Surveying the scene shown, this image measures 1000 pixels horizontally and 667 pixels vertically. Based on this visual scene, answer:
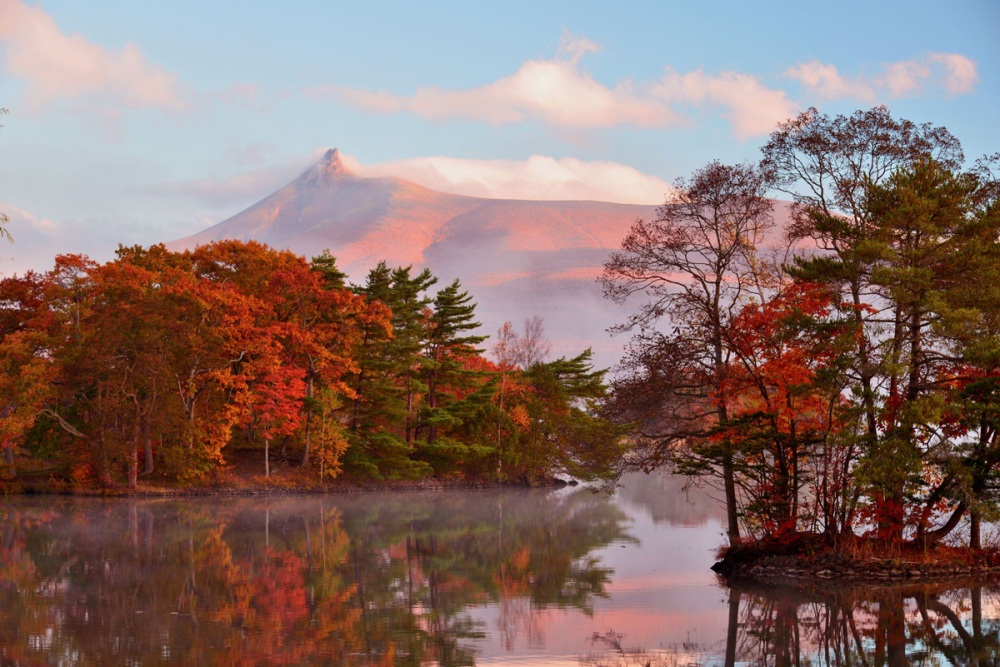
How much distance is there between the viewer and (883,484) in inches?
675

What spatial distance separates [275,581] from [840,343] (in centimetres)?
1076

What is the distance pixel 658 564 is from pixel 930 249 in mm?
8722

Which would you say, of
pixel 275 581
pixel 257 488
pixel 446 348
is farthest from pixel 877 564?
pixel 446 348

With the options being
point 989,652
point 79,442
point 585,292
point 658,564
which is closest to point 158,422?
point 79,442

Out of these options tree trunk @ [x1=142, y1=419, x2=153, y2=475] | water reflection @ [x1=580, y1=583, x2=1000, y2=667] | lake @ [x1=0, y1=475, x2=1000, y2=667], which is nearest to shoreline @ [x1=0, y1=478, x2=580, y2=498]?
tree trunk @ [x1=142, y1=419, x2=153, y2=475]

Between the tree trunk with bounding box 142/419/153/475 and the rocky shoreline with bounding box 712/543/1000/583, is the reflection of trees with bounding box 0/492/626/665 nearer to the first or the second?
the rocky shoreline with bounding box 712/543/1000/583

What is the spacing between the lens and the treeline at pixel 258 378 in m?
40.9

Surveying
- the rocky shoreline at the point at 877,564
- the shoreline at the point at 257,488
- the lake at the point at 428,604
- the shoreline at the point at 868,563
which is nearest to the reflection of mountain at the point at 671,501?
the shoreline at the point at 868,563

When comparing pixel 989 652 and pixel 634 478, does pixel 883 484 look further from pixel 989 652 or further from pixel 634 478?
pixel 634 478

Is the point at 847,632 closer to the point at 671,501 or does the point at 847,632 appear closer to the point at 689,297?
the point at 689,297

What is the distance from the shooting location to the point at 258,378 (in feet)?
147

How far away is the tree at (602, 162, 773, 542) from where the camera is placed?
20.3 metres

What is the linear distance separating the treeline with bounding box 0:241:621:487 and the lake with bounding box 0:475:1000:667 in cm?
1177

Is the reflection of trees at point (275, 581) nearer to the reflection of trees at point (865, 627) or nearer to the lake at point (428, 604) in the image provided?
the lake at point (428, 604)
